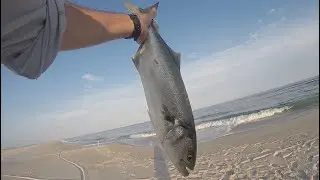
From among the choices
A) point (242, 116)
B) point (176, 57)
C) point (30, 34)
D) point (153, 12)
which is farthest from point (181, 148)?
point (242, 116)

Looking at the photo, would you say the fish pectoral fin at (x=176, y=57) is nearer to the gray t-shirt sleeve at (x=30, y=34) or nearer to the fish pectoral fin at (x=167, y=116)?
the fish pectoral fin at (x=167, y=116)

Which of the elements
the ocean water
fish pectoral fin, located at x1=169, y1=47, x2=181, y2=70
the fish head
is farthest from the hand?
the ocean water

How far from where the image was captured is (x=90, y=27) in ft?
5.53

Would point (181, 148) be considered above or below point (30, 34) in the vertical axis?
below

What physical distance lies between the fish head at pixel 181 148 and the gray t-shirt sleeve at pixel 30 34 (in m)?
0.91

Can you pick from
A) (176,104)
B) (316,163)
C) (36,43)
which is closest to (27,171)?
(316,163)

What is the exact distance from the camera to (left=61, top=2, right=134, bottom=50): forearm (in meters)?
1.61

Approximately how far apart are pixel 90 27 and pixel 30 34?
524 mm

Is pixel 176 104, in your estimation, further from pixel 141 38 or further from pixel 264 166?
pixel 264 166

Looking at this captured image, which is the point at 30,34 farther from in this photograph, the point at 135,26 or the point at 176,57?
the point at 176,57

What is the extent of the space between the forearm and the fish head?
671mm

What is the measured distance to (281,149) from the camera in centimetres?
564

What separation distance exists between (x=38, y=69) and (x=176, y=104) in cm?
89

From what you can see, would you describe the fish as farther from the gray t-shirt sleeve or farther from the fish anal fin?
the gray t-shirt sleeve
